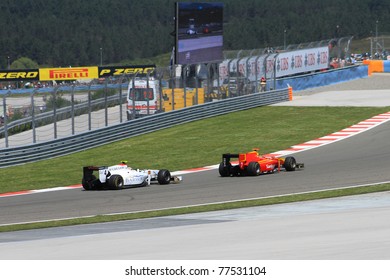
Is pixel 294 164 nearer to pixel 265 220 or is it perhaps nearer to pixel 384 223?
pixel 265 220

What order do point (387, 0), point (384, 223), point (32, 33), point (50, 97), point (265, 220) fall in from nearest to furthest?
point (384, 223) → point (265, 220) → point (50, 97) → point (32, 33) → point (387, 0)

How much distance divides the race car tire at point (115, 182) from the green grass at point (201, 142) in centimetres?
237

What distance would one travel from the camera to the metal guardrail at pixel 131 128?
87.2 feet

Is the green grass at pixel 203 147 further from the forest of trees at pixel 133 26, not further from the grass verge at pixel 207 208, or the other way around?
the forest of trees at pixel 133 26

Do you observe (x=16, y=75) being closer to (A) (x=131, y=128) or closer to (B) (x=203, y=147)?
(A) (x=131, y=128)

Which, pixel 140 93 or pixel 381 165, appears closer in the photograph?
pixel 381 165

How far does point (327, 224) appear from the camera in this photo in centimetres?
1221

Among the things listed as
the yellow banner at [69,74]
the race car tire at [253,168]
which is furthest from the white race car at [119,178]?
the yellow banner at [69,74]

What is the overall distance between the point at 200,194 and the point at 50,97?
887cm

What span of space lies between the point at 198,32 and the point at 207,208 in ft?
72.9

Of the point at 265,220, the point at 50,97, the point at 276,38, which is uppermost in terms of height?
the point at 276,38

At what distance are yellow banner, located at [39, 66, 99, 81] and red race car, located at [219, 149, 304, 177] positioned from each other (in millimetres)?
50990

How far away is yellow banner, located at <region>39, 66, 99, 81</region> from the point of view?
71.2 meters
